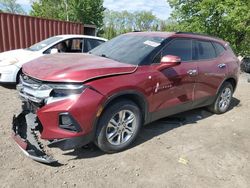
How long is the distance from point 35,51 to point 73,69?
4485 mm

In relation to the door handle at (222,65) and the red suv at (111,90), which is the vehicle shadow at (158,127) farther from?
the door handle at (222,65)

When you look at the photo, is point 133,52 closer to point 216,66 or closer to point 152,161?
point 152,161

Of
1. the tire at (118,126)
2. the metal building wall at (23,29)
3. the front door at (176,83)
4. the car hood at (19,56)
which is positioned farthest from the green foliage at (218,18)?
the tire at (118,126)

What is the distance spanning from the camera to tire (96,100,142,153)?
139 inches

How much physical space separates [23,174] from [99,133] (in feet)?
3.39

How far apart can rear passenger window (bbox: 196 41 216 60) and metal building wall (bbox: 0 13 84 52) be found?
27.6 ft

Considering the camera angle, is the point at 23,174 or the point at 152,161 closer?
the point at 23,174

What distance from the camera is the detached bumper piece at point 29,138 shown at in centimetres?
327

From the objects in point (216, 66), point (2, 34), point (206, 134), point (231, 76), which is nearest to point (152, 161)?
point (206, 134)

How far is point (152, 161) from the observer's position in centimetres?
367

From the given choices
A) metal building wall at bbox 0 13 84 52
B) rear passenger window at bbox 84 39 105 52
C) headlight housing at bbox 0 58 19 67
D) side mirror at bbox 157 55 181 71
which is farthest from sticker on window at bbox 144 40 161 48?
metal building wall at bbox 0 13 84 52

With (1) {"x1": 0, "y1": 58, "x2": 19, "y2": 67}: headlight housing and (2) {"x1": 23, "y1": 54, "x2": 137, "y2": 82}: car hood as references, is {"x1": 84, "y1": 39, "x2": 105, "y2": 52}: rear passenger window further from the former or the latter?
(2) {"x1": 23, "y1": 54, "x2": 137, "y2": 82}: car hood

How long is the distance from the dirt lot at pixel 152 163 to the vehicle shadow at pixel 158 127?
0.01m

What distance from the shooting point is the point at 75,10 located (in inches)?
1437
